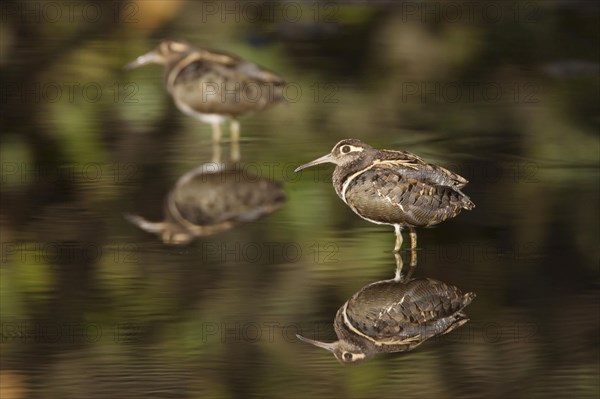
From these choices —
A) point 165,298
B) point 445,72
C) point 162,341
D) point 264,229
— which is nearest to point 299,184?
point 264,229

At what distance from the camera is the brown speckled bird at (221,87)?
1049 cm

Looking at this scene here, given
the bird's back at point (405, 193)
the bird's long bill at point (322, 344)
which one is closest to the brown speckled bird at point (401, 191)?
the bird's back at point (405, 193)

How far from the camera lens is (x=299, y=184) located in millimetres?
9617

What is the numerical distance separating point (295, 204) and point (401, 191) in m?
1.51

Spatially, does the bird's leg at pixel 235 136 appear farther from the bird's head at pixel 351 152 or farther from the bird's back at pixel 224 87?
the bird's head at pixel 351 152

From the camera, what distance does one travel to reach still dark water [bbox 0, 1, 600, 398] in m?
6.46

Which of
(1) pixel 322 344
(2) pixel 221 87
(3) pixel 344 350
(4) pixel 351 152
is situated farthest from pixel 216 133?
(3) pixel 344 350

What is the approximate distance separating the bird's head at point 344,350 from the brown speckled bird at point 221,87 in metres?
4.08

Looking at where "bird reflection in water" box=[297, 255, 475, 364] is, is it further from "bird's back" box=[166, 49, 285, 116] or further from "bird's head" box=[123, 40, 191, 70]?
"bird's head" box=[123, 40, 191, 70]

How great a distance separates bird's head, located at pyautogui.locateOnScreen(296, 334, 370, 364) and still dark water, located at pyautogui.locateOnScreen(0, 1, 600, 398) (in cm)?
7

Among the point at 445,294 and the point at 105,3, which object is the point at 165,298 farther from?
the point at 105,3

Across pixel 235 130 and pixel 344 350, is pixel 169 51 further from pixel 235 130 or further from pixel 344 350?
pixel 344 350

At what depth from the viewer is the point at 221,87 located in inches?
412

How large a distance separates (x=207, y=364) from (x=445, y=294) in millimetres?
1507
